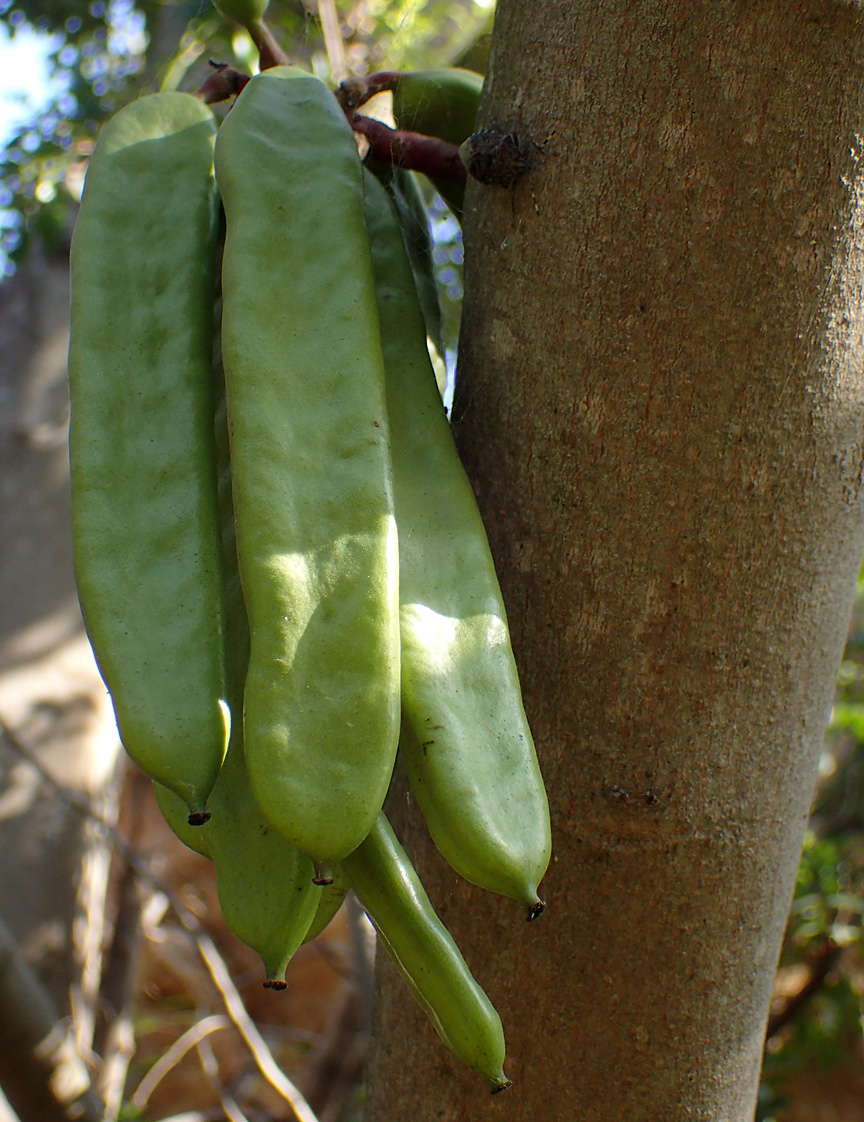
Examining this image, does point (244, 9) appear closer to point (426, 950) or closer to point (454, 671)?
point (454, 671)

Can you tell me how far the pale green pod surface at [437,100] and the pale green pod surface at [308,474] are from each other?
25cm

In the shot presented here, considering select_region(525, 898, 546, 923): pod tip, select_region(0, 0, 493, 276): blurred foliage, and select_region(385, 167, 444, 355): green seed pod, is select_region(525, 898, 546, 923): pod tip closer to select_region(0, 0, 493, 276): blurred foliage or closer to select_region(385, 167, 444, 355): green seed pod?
select_region(385, 167, 444, 355): green seed pod

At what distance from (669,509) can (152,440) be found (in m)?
0.40

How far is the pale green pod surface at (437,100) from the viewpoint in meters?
1.00

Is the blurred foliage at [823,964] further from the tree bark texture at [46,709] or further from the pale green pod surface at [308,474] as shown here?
the pale green pod surface at [308,474]

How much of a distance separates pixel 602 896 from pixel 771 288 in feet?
1.64

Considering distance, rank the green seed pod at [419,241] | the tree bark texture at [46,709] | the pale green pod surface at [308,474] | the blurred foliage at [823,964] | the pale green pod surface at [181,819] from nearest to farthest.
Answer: the pale green pod surface at [308,474]
the pale green pod surface at [181,819]
the green seed pod at [419,241]
the tree bark texture at [46,709]
the blurred foliage at [823,964]

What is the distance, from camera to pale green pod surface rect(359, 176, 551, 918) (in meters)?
0.61

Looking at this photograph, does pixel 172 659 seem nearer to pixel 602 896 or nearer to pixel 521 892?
pixel 521 892

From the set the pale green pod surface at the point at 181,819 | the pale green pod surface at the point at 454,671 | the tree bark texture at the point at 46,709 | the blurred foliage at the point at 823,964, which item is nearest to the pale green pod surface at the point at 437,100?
the pale green pod surface at the point at 454,671

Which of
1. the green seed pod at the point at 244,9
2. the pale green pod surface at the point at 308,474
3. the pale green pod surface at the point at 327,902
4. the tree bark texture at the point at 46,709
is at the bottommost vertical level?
the tree bark texture at the point at 46,709

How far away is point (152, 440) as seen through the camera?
0.69 metres

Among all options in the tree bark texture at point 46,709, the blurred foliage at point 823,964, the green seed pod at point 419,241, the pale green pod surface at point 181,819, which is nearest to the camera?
the pale green pod surface at point 181,819

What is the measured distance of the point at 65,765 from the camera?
6.97 feet
